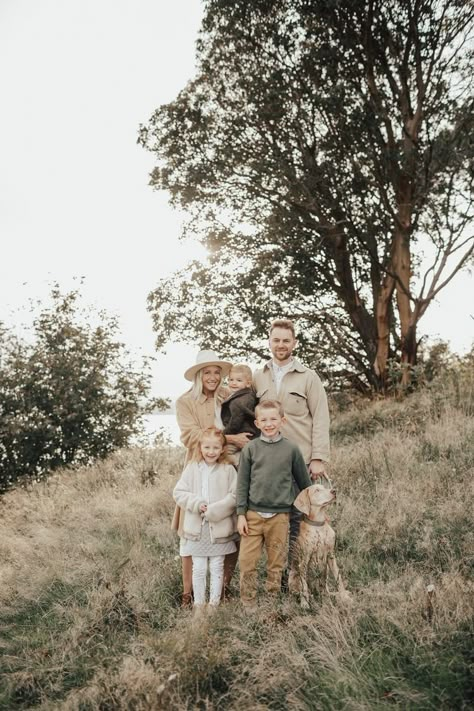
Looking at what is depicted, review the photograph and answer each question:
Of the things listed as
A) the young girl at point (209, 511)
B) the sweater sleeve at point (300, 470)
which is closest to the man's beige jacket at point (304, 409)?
the sweater sleeve at point (300, 470)

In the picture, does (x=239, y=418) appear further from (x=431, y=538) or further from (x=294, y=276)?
(x=294, y=276)

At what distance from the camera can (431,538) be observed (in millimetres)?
4766

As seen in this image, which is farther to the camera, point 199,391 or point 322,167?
point 322,167

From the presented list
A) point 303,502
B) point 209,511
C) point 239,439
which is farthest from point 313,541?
point 239,439

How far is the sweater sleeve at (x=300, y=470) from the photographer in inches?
164

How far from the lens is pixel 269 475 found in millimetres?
4090

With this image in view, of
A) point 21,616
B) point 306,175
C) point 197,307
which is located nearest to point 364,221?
point 306,175

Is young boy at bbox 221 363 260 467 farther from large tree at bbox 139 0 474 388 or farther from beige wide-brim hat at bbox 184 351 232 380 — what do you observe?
large tree at bbox 139 0 474 388

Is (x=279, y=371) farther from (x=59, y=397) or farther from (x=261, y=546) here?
(x=59, y=397)

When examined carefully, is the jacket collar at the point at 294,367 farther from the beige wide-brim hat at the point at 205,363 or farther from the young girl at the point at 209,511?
the young girl at the point at 209,511

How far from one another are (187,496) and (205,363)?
43.0 inches

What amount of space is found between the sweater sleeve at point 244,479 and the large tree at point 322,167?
9.01m

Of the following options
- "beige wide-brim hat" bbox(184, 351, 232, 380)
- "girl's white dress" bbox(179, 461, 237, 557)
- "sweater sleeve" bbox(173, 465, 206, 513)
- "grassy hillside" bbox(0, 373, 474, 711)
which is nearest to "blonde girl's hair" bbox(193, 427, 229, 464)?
"sweater sleeve" bbox(173, 465, 206, 513)

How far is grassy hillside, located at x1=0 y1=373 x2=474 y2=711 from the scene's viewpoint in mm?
2932
